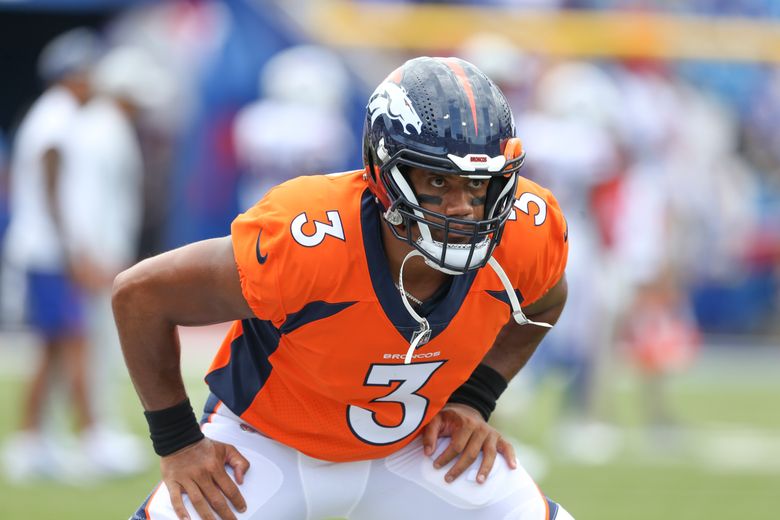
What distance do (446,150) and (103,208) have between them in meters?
4.95

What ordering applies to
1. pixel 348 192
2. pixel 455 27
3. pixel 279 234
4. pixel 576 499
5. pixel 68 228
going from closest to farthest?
pixel 279 234 < pixel 348 192 < pixel 576 499 < pixel 68 228 < pixel 455 27

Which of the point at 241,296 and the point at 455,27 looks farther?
the point at 455,27

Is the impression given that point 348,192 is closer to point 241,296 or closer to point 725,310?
point 241,296

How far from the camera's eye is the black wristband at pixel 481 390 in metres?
3.61

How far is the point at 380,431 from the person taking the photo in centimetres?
331

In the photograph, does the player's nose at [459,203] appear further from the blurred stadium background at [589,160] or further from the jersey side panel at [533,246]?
the blurred stadium background at [589,160]

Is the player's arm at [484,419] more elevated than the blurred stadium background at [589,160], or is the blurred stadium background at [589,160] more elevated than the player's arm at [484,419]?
the player's arm at [484,419]

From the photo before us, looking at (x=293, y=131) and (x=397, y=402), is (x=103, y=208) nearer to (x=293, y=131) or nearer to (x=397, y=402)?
(x=293, y=131)

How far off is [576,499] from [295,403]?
339 centimetres

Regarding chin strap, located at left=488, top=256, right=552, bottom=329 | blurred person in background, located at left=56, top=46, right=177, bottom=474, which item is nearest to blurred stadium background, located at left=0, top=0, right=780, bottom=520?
blurred person in background, located at left=56, top=46, right=177, bottom=474

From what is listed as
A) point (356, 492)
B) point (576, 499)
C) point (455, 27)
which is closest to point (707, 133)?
point (455, 27)

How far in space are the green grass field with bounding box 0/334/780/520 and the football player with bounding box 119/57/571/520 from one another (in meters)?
2.71

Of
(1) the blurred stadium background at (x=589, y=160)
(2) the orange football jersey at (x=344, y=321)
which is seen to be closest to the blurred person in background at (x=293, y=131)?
(1) the blurred stadium background at (x=589, y=160)

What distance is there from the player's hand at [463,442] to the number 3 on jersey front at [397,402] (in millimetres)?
105
